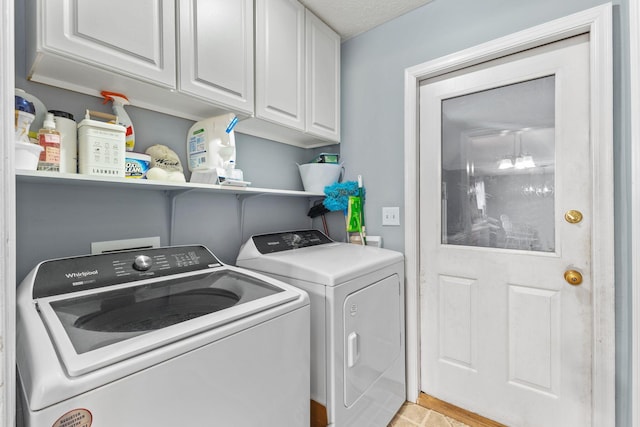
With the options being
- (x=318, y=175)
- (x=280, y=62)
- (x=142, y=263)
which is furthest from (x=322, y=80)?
(x=142, y=263)

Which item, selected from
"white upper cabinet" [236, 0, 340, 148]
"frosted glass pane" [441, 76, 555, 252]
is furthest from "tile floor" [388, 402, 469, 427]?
"white upper cabinet" [236, 0, 340, 148]

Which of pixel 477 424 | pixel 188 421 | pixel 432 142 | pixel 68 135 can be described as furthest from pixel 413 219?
pixel 68 135

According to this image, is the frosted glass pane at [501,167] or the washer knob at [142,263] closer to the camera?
the washer knob at [142,263]

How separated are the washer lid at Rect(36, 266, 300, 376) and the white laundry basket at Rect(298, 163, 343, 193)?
0.97 metres

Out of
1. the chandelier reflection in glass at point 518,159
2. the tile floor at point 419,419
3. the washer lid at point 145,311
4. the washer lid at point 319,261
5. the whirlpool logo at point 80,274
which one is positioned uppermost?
the chandelier reflection in glass at point 518,159

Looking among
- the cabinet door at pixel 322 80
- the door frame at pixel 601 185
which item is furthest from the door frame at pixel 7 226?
the door frame at pixel 601 185

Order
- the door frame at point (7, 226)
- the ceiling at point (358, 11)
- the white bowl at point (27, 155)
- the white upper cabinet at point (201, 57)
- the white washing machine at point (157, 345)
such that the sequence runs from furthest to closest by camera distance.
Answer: the ceiling at point (358, 11)
the white upper cabinet at point (201, 57)
the white bowl at point (27, 155)
the white washing machine at point (157, 345)
the door frame at point (7, 226)

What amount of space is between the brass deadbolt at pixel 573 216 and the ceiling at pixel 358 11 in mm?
1516

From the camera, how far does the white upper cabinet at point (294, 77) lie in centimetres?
162

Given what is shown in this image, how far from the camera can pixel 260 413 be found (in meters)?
0.92

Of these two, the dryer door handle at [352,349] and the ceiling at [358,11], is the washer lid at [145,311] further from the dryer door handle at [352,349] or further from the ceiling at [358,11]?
the ceiling at [358,11]

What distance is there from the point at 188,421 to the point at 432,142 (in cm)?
188

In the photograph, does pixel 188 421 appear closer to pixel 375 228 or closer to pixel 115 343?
pixel 115 343

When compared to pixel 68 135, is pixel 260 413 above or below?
below
